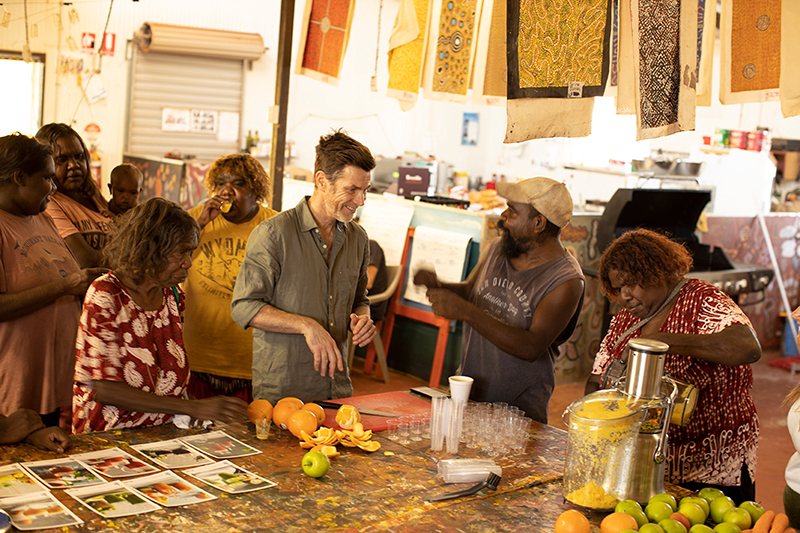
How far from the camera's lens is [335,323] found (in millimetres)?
2895

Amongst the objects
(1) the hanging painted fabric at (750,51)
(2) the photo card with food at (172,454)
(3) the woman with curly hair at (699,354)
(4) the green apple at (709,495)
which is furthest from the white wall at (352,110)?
(4) the green apple at (709,495)

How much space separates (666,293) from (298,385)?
1426 millimetres

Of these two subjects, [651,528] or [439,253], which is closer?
[651,528]

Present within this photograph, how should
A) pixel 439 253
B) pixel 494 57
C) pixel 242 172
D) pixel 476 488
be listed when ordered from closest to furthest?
pixel 476 488 < pixel 242 172 < pixel 494 57 < pixel 439 253

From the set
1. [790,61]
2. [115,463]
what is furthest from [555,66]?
[115,463]

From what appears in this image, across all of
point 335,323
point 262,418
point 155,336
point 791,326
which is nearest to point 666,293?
point 335,323

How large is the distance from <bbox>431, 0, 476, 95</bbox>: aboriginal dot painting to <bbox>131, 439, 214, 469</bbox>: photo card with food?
105 inches

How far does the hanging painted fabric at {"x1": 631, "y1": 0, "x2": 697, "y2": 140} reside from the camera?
2.77 m

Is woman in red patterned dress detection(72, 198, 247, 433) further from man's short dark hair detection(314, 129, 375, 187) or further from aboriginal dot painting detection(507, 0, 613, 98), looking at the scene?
aboriginal dot painting detection(507, 0, 613, 98)

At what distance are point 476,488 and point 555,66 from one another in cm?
163

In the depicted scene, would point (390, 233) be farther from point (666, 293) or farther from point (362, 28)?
point (362, 28)

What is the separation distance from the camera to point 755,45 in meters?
3.64

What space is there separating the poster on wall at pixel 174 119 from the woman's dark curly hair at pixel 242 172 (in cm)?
660

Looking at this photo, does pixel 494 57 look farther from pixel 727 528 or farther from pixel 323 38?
pixel 727 528
